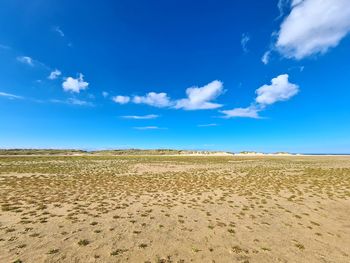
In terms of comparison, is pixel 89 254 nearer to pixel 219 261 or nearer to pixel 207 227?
pixel 219 261

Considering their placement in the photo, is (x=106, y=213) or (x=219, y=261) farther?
(x=106, y=213)

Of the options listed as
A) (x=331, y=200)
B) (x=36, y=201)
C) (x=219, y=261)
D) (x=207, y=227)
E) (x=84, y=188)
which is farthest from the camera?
(x=84, y=188)

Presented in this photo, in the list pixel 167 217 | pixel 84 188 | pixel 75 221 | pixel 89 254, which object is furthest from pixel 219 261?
pixel 84 188

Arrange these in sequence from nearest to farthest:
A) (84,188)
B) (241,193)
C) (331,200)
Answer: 1. (331,200)
2. (241,193)
3. (84,188)

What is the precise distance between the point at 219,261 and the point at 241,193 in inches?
506

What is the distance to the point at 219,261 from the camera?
8.10m

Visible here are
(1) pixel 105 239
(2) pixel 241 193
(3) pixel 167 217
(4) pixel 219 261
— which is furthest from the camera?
(2) pixel 241 193

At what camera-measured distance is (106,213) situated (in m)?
13.6

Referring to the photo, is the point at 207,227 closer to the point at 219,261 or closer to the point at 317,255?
the point at 219,261

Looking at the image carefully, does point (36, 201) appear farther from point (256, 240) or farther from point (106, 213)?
point (256, 240)

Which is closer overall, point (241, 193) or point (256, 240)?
point (256, 240)

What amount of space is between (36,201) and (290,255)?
623 inches

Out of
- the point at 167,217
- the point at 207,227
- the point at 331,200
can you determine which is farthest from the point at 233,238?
the point at 331,200

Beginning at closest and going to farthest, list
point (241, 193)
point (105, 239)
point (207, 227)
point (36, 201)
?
point (105, 239), point (207, 227), point (36, 201), point (241, 193)
